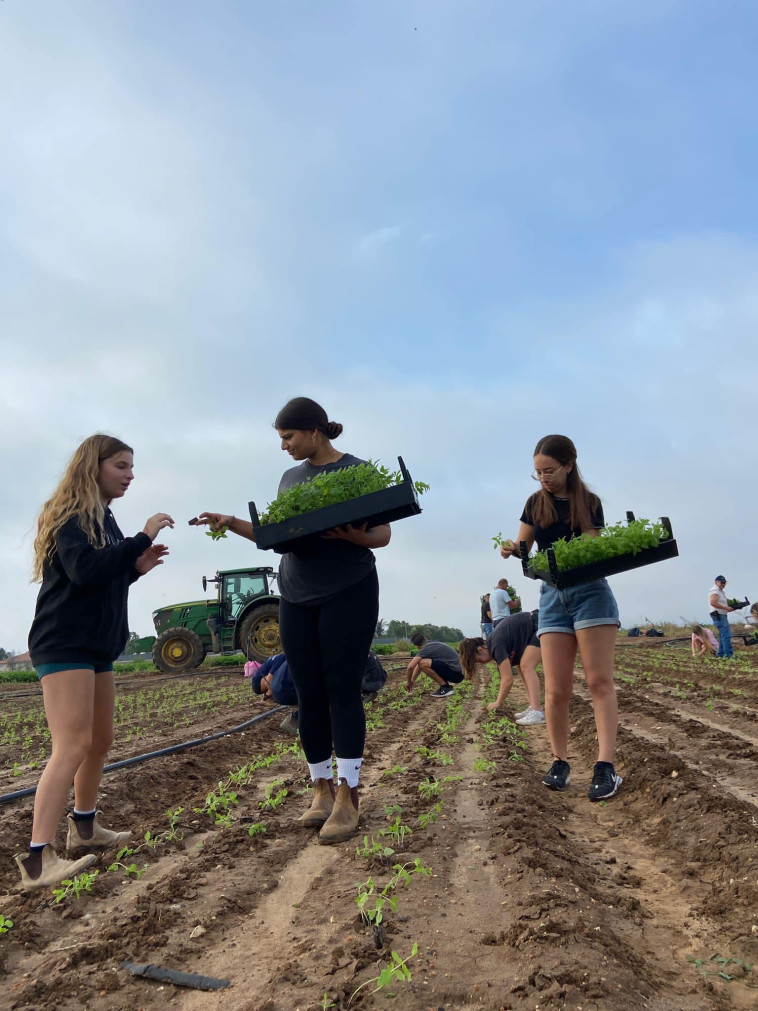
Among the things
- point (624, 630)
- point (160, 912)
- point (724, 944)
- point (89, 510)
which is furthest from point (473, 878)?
point (624, 630)

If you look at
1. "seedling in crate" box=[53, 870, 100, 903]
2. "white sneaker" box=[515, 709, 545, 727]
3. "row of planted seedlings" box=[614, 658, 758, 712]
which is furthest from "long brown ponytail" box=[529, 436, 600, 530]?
"row of planted seedlings" box=[614, 658, 758, 712]

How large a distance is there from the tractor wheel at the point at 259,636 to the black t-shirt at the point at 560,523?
1276 cm

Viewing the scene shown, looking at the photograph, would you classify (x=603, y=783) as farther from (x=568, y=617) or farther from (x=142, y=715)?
(x=142, y=715)

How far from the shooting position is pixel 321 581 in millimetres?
3164

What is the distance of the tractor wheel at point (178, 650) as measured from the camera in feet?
59.2

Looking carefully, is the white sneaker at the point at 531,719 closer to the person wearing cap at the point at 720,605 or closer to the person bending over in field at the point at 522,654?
the person bending over in field at the point at 522,654

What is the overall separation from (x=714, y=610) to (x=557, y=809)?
1190 centimetres

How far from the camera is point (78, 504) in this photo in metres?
2.92

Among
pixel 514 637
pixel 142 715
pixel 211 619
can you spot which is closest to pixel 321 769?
pixel 514 637

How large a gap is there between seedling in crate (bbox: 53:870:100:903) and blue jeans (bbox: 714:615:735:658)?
551 inches

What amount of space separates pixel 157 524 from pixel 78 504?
32 centimetres

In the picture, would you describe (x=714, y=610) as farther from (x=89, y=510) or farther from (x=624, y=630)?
(x=624, y=630)

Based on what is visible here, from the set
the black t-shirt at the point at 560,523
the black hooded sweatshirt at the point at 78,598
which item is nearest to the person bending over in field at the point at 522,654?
the black t-shirt at the point at 560,523

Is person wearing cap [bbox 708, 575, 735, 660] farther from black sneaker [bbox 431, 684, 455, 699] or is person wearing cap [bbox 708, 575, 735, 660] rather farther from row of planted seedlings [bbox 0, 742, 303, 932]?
row of planted seedlings [bbox 0, 742, 303, 932]
